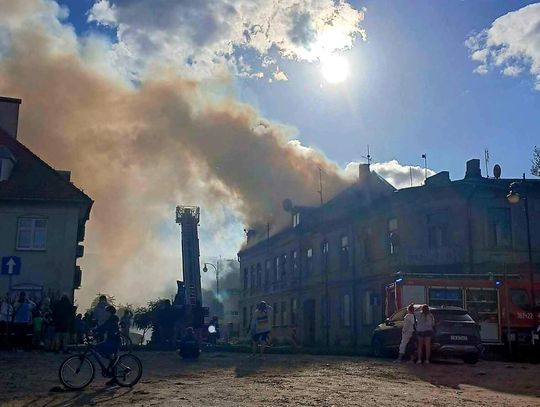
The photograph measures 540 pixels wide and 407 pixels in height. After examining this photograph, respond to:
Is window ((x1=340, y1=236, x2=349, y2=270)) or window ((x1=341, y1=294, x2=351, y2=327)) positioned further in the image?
window ((x1=340, y1=236, x2=349, y2=270))

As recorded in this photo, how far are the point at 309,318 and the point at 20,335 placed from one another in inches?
1055

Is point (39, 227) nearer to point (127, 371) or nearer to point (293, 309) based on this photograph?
point (293, 309)

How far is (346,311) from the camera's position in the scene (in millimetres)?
41375

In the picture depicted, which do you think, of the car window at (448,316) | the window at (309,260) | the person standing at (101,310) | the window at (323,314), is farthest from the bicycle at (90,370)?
the window at (309,260)

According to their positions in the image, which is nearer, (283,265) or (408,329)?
(408,329)

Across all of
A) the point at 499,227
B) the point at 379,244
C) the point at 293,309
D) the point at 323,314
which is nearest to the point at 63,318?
the point at 379,244

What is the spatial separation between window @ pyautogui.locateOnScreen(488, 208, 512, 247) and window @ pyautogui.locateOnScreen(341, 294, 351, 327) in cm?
973

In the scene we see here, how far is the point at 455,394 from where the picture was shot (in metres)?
12.3

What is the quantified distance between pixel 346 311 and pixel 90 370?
30.1m

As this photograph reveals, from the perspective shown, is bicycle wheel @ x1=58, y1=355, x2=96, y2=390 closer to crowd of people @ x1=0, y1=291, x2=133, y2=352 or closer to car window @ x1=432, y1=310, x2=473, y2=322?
crowd of people @ x1=0, y1=291, x2=133, y2=352

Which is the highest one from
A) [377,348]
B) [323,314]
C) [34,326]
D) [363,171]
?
[363,171]

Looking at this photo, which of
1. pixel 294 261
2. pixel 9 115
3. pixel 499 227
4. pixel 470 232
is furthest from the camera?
pixel 294 261

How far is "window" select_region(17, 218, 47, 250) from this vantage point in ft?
113

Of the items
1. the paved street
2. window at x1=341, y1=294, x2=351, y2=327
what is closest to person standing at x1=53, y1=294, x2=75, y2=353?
the paved street
